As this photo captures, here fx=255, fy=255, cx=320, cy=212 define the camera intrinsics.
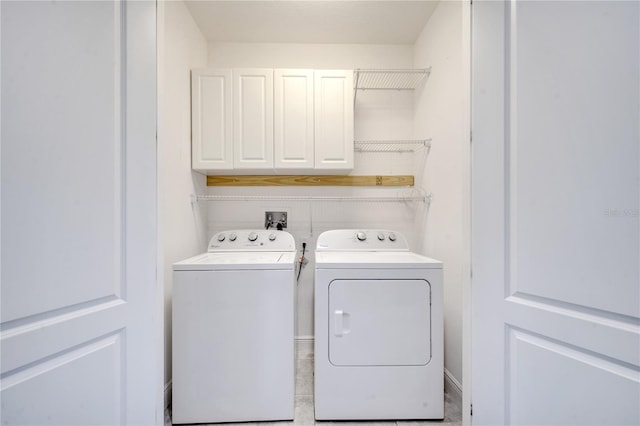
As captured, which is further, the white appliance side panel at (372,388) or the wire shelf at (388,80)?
the wire shelf at (388,80)

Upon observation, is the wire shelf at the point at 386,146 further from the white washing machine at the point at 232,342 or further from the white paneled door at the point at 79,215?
the white paneled door at the point at 79,215

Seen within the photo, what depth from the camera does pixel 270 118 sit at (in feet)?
6.40

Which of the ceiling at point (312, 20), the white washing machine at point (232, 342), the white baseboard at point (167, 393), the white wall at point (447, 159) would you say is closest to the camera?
the white washing machine at point (232, 342)

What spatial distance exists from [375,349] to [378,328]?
12cm

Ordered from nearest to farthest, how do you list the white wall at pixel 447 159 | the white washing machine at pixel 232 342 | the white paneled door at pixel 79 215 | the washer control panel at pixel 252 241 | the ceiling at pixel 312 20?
the white paneled door at pixel 79 215 < the white washing machine at pixel 232 342 < the white wall at pixel 447 159 < the ceiling at pixel 312 20 < the washer control panel at pixel 252 241

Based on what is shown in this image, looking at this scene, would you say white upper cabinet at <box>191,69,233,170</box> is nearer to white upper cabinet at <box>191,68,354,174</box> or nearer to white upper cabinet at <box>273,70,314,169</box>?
white upper cabinet at <box>191,68,354,174</box>

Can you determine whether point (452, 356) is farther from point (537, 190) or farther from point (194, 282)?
point (194, 282)

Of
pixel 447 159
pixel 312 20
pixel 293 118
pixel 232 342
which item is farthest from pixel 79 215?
pixel 312 20

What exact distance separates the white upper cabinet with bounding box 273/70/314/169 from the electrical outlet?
47cm

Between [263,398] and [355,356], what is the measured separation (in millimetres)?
567

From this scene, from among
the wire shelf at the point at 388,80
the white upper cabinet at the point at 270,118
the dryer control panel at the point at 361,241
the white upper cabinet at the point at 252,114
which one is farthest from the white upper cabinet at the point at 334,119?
the dryer control panel at the point at 361,241

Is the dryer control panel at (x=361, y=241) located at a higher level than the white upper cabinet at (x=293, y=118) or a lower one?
lower

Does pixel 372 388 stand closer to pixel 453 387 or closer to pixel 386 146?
pixel 453 387

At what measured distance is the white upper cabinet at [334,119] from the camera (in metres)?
1.95
